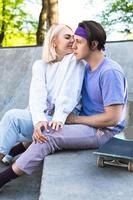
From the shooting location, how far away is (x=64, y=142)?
281cm

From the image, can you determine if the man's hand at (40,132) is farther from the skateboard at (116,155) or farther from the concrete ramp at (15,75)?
the concrete ramp at (15,75)

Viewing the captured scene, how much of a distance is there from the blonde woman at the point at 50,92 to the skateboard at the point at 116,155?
414mm

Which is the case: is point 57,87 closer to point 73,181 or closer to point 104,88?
point 104,88

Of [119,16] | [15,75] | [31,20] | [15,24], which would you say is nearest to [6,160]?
[15,75]

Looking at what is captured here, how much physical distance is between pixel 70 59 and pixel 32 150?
774 mm

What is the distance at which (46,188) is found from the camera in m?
2.28

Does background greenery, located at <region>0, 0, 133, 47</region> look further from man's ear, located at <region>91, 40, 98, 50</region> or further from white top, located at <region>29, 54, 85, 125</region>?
man's ear, located at <region>91, 40, 98, 50</region>

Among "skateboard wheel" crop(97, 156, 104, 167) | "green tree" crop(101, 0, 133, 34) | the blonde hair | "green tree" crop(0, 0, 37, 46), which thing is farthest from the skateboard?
"green tree" crop(0, 0, 37, 46)

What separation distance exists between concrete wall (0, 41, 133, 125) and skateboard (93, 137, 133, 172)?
2311 millimetres

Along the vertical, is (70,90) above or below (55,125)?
above

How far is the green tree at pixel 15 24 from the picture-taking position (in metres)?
17.5

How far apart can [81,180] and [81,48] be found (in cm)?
97

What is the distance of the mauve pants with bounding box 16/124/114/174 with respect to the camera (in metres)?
2.71

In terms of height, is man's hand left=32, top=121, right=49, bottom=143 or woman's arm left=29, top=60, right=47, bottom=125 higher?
woman's arm left=29, top=60, right=47, bottom=125
